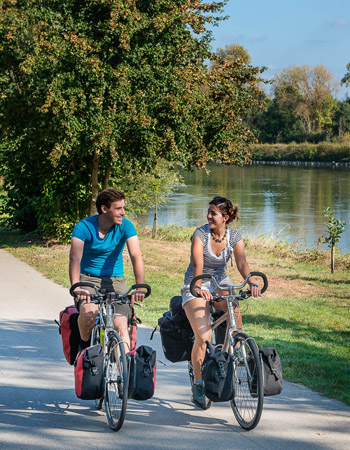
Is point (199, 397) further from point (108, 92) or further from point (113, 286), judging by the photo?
point (108, 92)

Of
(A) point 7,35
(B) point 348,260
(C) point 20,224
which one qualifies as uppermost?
(A) point 7,35

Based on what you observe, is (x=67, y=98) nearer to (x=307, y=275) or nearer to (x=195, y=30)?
(x=195, y=30)

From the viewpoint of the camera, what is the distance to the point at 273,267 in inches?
661

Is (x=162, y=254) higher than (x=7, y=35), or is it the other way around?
(x=7, y=35)

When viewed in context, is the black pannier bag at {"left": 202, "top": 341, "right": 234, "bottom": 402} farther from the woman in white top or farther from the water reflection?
the water reflection

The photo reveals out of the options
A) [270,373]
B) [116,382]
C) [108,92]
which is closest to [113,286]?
[116,382]

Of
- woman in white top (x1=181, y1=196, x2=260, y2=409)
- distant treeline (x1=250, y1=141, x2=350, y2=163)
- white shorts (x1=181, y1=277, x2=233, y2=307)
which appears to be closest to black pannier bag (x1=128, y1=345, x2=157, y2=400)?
woman in white top (x1=181, y1=196, x2=260, y2=409)

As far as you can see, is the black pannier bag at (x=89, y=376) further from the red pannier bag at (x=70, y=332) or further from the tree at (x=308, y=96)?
the tree at (x=308, y=96)

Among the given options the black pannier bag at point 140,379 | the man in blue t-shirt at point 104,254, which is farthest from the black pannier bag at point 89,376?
the man in blue t-shirt at point 104,254

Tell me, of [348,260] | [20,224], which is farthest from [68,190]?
[348,260]

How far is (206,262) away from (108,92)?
9.99 m

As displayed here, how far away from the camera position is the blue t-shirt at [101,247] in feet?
15.3

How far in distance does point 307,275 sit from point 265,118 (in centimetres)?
9600

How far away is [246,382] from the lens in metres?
4.32
